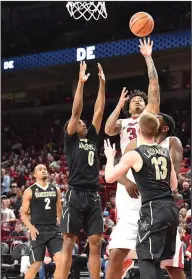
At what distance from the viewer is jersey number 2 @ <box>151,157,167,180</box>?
188 inches

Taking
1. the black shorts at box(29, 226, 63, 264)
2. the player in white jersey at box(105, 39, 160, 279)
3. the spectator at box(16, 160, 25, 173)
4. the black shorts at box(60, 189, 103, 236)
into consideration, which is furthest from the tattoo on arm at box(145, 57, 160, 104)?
the spectator at box(16, 160, 25, 173)

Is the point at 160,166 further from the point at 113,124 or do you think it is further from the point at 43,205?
the point at 43,205

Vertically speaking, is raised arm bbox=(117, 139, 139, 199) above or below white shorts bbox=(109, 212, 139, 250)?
above

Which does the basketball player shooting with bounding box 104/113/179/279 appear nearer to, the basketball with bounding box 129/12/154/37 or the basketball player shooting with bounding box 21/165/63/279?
the basketball with bounding box 129/12/154/37

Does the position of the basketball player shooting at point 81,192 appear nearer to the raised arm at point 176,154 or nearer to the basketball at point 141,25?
the basketball at point 141,25

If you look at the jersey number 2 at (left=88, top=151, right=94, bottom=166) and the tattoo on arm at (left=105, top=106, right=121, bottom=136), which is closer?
the tattoo on arm at (left=105, top=106, right=121, bottom=136)

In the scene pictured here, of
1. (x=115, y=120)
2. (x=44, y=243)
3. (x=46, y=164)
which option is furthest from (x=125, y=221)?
(x=46, y=164)

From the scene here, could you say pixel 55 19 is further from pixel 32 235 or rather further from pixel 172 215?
pixel 172 215

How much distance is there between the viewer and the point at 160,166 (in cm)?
480

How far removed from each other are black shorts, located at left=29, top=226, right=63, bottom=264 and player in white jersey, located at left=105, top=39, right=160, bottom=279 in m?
2.34

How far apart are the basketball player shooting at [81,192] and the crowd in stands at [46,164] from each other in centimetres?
378

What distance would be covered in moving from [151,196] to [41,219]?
11.9ft

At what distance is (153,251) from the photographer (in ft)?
15.2

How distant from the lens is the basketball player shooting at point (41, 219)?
7.86 m
